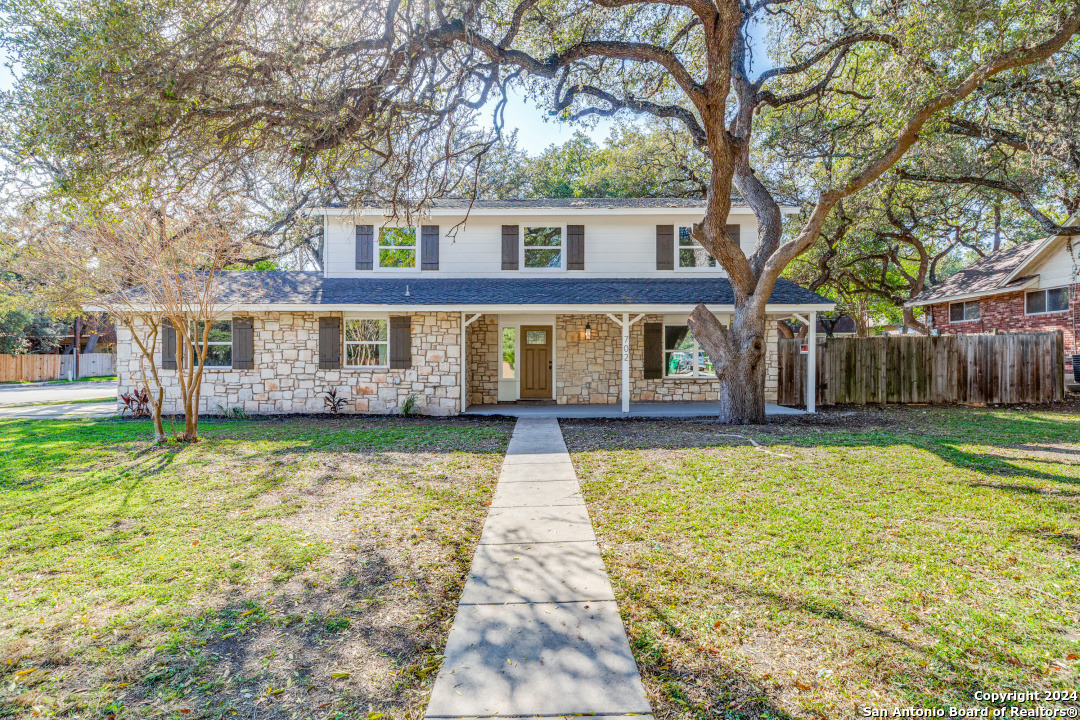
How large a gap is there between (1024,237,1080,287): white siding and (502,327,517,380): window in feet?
49.3

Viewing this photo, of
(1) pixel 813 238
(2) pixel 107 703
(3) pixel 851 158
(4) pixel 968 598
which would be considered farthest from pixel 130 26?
(3) pixel 851 158

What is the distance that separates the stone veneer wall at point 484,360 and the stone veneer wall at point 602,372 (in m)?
1.62

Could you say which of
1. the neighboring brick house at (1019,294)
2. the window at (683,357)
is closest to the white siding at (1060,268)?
the neighboring brick house at (1019,294)

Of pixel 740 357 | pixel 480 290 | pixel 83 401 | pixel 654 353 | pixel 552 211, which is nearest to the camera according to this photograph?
pixel 740 357

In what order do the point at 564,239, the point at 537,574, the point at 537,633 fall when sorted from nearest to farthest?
1. the point at 537,633
2. the point at 537,574
3. the point at 564,239

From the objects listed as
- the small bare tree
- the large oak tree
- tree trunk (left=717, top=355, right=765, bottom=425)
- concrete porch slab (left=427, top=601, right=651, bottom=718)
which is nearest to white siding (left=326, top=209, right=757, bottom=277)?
the large oak tree

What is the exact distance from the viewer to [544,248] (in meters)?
13.1

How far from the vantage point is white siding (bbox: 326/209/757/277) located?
12961 mm

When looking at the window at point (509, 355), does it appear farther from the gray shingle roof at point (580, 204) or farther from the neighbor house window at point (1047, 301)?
the neighbor house window at point (1047, 301)

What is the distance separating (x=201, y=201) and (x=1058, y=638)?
9.36m

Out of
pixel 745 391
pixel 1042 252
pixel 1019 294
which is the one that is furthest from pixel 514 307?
pixel 1019 294

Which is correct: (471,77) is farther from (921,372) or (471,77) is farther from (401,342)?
(921,372)

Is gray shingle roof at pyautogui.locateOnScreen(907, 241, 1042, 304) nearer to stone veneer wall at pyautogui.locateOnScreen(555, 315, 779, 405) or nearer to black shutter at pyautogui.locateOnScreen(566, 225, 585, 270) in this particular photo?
stone veneer wall at pyautogui.locateOnScreen(555, 315, 779, 405)

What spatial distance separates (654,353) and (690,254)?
265 centimetres
